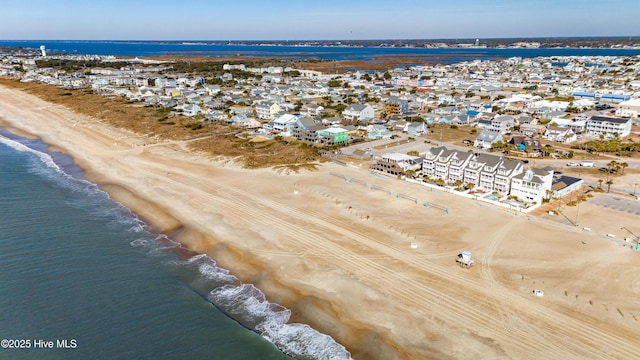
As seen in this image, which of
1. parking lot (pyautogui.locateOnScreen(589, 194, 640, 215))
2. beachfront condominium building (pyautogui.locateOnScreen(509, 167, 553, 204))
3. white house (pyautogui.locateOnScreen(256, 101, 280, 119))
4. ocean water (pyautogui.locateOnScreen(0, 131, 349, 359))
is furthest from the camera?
white house (pyautogui.locateOnScreen(256, 101, 280, 119))

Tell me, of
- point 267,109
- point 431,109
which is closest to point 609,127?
point 431,109

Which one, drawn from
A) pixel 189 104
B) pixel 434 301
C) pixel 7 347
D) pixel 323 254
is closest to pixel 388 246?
pixel 323 254

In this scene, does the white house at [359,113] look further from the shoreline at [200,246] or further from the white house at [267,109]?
the shoreline at [200,246]

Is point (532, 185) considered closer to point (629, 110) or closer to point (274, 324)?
point (274, 324)

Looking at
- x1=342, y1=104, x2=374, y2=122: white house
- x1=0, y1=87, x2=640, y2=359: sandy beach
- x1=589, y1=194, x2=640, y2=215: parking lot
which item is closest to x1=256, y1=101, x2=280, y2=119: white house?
x1=342, y1=104, x2=374, y2=122: white house

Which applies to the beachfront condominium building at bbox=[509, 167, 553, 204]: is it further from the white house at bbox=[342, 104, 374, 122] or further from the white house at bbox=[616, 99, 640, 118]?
the white house at bbox=[616, 99, 640, 118]

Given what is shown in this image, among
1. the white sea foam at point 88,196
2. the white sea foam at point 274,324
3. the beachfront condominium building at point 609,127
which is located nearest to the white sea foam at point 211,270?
the white sea foam at point 274,324
